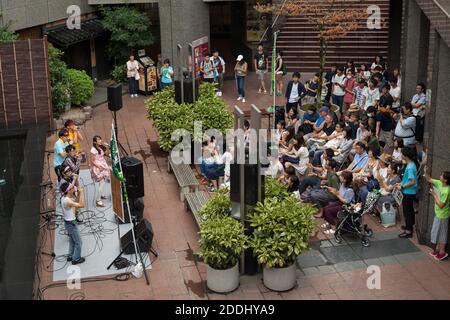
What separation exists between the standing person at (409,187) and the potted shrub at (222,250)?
353 cm

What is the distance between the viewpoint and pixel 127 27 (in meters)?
25.2

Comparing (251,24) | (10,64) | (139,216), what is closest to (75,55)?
(10,64)

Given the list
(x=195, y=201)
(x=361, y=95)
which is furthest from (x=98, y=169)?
(x=361, y=95)

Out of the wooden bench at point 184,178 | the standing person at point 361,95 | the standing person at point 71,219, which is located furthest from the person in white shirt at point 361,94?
the standing person at point 71,219

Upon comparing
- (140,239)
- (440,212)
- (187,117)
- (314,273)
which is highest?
(187,117)

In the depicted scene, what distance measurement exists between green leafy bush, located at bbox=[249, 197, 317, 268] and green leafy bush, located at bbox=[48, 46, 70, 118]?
38.2ft

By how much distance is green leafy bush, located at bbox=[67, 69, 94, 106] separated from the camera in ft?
72.1

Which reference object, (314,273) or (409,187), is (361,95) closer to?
(409,187)

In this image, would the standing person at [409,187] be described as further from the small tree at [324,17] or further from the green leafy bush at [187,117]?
Result: the small tree at [324,17]

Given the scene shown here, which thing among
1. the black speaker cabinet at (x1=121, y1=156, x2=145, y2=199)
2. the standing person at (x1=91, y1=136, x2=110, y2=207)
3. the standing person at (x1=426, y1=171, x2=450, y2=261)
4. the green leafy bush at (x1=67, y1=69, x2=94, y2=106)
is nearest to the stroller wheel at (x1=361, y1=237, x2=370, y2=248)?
the standing person at (x1=426, y1=171, x2=450, y2=261)

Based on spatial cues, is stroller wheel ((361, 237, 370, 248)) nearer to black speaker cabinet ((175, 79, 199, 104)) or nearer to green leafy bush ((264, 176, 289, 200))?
green leafy bush ((264, 176, 289, 200))

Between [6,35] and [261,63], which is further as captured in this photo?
[261,63]

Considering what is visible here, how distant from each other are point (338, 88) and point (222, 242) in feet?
34.8
